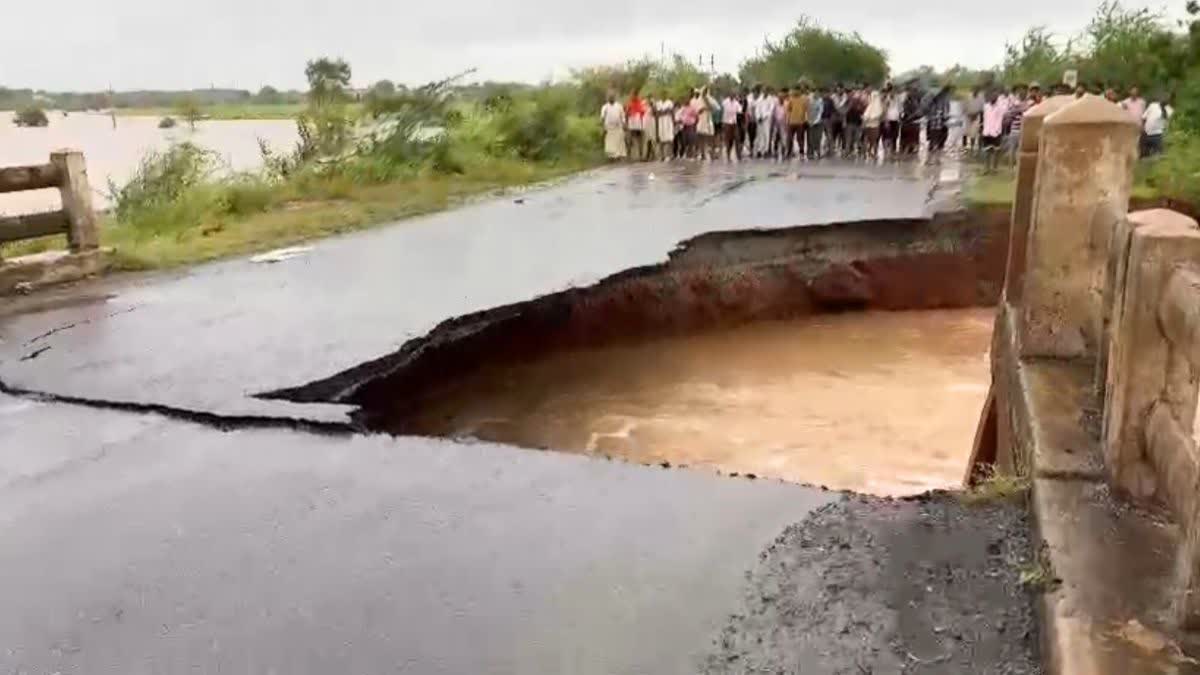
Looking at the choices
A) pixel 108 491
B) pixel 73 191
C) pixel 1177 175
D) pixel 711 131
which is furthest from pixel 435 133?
pixel 108 491

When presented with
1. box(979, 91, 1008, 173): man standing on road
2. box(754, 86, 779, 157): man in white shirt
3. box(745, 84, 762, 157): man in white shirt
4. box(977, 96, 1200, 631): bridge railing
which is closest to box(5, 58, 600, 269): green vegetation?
box(745, 84, 762, 157): man in white shirt

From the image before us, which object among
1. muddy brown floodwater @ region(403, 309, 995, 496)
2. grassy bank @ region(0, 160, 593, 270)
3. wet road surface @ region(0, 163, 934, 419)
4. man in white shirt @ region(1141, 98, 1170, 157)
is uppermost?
man in white shirt @ region(1141, 98, 1170, 157)

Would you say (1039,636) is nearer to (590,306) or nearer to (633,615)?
(633,615)

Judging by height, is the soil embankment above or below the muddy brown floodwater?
above

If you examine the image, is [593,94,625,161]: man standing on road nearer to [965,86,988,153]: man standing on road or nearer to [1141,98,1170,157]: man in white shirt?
[965,86,988,153]: man standing on road

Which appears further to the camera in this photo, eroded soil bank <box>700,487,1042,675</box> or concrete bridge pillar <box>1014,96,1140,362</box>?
concrete bridge pillar <box>1014,96,1140,362</box>

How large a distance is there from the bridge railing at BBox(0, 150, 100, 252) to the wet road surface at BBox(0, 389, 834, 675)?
4599 millimetres

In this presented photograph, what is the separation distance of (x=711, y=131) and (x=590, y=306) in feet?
41.8

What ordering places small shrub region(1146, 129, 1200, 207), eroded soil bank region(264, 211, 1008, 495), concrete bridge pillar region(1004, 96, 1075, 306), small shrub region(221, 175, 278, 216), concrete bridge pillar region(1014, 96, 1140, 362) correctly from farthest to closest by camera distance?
small shrub region(221, 175, 278, 216) → small shrub region(1146, 129, 1200, 207) → eroded soil bank region(264, 211, 1008, 495) → concrete bridge pillar region(1004, 96, 1075, 306) → concrete bridge pillar region(1014, 96, 1140, 362)

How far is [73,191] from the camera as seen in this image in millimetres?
9812

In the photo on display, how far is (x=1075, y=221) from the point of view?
16.9 ft

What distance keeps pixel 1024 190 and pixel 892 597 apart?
3742 mm

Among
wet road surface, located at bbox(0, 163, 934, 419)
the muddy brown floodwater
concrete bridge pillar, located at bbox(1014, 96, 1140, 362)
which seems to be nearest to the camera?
concrete bridge pillar, located at bbox(1014, 96, 1140, 362)

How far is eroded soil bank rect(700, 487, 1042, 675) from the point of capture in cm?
335
